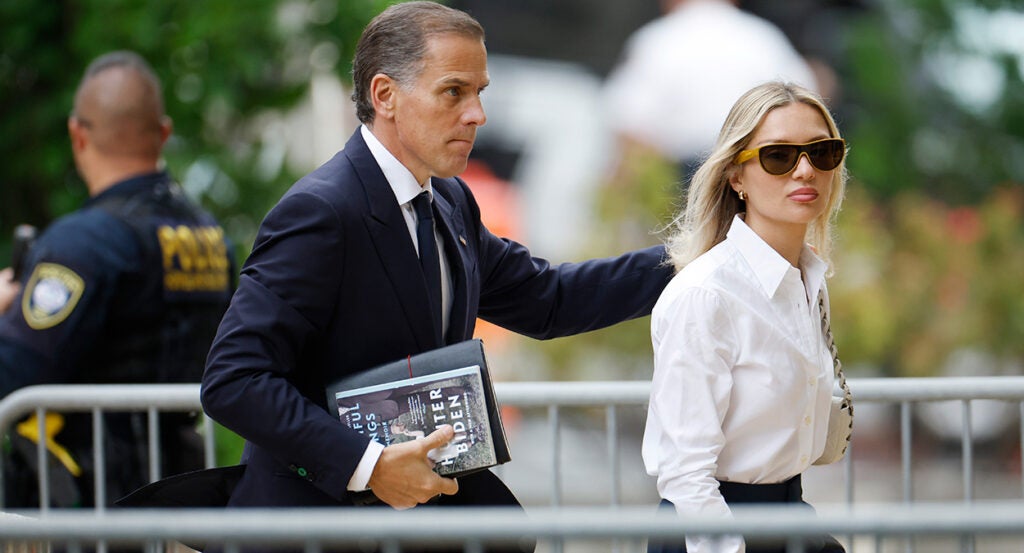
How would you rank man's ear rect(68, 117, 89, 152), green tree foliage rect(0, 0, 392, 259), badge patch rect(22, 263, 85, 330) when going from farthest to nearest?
green tree foliage rect(0, 0, 392, 259) → man's ear rect(68, 117, 89, 152) → badge patch rect(22, 263, 85, 330)

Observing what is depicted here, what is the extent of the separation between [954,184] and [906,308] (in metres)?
3.05

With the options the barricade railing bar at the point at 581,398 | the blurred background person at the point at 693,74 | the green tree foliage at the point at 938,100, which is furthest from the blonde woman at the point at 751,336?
the green tree foliage at the point at 938,100

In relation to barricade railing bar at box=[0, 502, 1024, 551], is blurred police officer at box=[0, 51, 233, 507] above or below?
above

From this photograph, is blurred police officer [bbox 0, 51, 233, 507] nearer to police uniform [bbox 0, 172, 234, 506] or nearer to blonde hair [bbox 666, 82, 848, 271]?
police uniform [bbox 0, 172, 234, 506]

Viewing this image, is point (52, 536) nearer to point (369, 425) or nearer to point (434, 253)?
point (369, 425)

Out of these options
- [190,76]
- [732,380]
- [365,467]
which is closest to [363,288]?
[365,467]

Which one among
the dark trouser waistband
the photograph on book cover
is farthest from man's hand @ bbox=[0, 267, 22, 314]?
the dark trouser waistband

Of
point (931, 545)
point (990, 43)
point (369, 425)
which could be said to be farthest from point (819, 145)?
point (990, 43)

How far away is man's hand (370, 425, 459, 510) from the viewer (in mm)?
2994

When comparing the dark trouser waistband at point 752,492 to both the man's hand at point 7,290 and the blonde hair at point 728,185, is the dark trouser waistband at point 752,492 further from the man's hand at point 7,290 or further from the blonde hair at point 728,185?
the man's hand at point 7,290

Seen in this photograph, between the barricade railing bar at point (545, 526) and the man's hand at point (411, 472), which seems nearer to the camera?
the barricade railing bar at point (545, 526)

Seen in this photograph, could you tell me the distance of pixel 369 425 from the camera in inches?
121

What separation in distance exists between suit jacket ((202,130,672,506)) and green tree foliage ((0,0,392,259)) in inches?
116

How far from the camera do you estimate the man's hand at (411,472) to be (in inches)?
118
